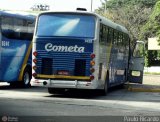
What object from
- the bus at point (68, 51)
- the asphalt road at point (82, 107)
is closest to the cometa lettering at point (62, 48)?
the bus at point (68, 51)

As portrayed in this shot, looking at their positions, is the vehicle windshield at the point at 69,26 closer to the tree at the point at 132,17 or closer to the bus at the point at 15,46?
the bus at the point at 15,46

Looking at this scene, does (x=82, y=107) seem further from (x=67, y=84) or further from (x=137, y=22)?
(x=137, y=22)

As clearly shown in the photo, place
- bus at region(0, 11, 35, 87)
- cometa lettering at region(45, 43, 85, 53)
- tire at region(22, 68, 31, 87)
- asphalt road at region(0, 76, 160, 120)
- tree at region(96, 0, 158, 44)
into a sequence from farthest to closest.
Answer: tree at region(96, 0, 158, 44)
tire at region(22, 68, 31, 87)
bus at region(0, 11, 35, 87)
cometa lettering at region(45, 43, 85, 53)
asphalt road at region(0, 76, 160, 120)

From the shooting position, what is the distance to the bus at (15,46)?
24.8 m

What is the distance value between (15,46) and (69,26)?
5.55 m

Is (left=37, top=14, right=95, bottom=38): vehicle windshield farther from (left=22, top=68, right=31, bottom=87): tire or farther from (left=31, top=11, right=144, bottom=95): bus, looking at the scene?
(left=22, top=68, right=31, bottom=87): tire

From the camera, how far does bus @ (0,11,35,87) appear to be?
978 inches

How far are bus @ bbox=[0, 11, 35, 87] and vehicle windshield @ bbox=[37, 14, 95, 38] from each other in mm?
4411

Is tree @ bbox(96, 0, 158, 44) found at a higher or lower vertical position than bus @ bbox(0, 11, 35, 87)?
higher

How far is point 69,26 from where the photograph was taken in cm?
2067

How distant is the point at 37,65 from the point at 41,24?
1657mm

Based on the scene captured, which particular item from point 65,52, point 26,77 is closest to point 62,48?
point 65,52

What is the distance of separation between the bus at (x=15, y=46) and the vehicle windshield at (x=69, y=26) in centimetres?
441

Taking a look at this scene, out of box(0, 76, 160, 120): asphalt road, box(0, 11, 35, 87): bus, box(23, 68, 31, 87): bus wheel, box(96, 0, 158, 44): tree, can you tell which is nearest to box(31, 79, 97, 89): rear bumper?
box(0, 76, 160, 120): asphalt road
